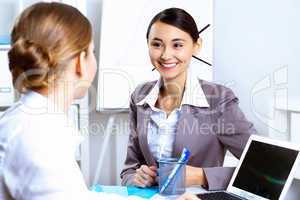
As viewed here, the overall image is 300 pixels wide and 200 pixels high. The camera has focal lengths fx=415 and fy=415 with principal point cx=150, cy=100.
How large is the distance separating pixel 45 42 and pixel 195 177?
2.29 feet

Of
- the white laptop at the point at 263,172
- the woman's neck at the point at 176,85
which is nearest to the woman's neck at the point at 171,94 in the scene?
the woman's neck at the point at 176,85

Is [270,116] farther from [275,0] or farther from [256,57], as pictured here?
[275,0]

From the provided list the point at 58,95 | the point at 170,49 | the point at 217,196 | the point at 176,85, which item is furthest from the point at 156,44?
the point at 58,95

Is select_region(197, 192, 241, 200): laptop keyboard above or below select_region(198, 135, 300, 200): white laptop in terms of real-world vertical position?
below

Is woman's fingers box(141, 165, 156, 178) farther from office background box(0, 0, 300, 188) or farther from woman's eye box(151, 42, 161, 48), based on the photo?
office background box(0, 0, 300, 188)

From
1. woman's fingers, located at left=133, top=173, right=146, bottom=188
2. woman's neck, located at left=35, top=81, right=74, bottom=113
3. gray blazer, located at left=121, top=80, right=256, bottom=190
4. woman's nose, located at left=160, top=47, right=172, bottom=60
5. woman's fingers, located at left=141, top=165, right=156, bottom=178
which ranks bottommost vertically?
woman's fingers, located at left=133, top=173, right=146, bottom=188

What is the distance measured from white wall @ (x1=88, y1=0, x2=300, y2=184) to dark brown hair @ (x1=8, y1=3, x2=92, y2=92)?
1092 mm

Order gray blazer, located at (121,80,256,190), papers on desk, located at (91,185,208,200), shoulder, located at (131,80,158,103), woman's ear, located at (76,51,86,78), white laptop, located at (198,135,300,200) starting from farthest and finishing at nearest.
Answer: shoulder, located at (131,80,158,103) < gray blazer, located at (121,80,256,190) < papers on desk, located at (91,185,208,200) < white laptop, located at (198,135,300,200) < woman's ear, located at (76,51,86,78)

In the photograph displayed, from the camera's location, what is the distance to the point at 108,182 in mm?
2074

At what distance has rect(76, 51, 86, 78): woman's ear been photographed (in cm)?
81

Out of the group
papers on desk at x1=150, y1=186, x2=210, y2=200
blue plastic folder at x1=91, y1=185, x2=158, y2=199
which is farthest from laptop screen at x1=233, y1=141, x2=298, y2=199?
blue plastic folder at x1=91, y1=185, x2=158, y2=199

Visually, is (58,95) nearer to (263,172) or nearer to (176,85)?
(263,172)

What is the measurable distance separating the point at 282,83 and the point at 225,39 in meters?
0.36

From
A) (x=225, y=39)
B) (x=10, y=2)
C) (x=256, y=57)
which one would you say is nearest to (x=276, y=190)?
(x=256, y=57)
